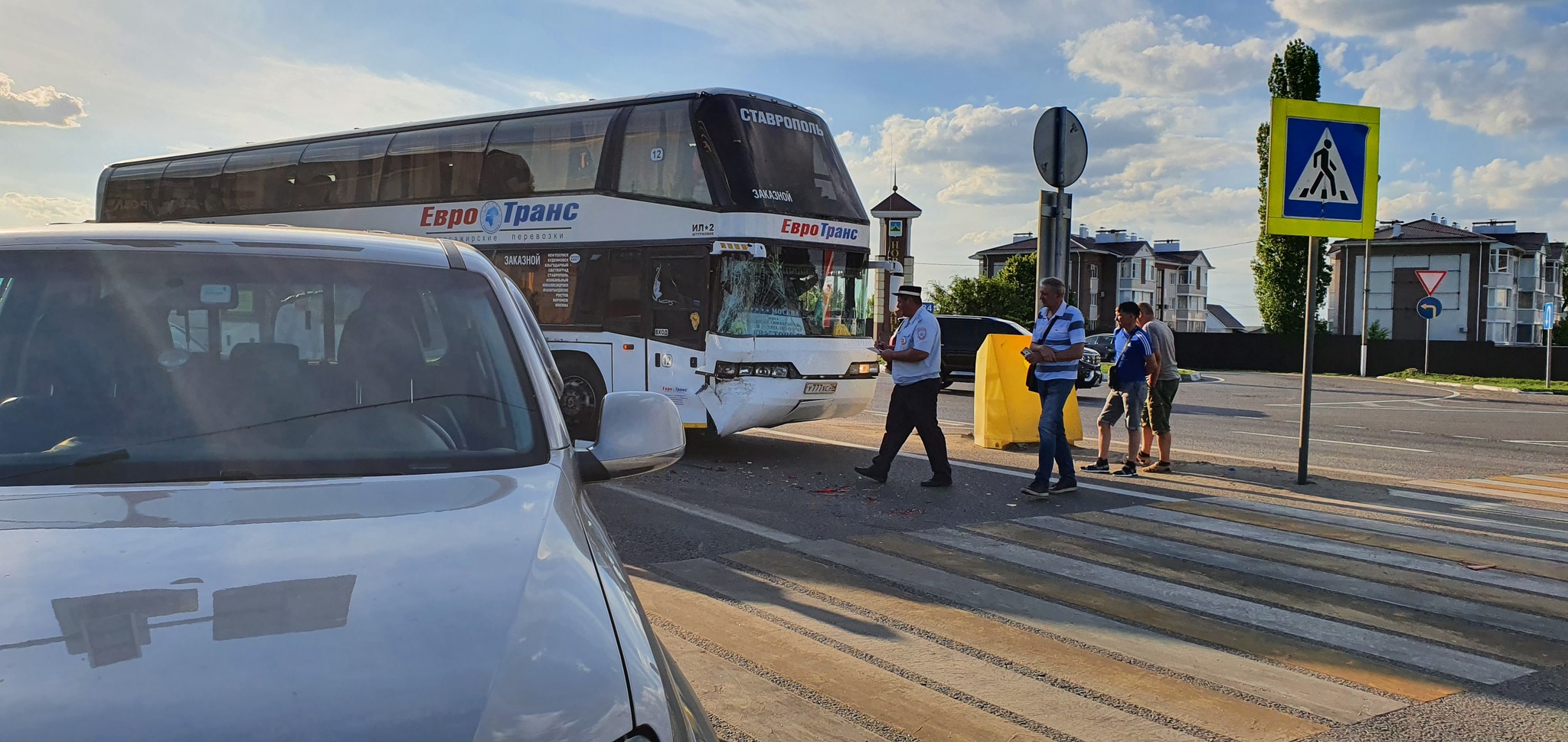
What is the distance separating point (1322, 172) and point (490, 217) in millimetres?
9268

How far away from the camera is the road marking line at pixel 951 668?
12.9ft

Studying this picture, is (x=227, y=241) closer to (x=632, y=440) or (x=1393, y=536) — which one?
(x=632, y=440)

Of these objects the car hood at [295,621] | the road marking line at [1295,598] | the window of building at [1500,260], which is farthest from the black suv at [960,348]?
the window of building at [1500,260]

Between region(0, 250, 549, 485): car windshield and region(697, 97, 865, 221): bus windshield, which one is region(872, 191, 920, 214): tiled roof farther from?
region(0, 250, 549, 485): car windshield

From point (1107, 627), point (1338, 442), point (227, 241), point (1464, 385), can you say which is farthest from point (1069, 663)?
point (1464, 385)

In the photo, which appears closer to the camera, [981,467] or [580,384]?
[981,467]

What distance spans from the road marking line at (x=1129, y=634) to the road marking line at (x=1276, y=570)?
1094 mm

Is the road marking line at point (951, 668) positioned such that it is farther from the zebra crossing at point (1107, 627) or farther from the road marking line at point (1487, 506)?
the road marking line at point (1487, 506)

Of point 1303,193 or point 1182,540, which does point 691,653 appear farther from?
point 1303,193

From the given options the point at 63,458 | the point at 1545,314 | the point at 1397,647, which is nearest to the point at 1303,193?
the point at 1397,647

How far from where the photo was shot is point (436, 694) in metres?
1.60

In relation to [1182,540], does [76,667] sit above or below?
above

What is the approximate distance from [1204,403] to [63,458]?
2250 centimetres

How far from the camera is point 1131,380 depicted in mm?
10492
